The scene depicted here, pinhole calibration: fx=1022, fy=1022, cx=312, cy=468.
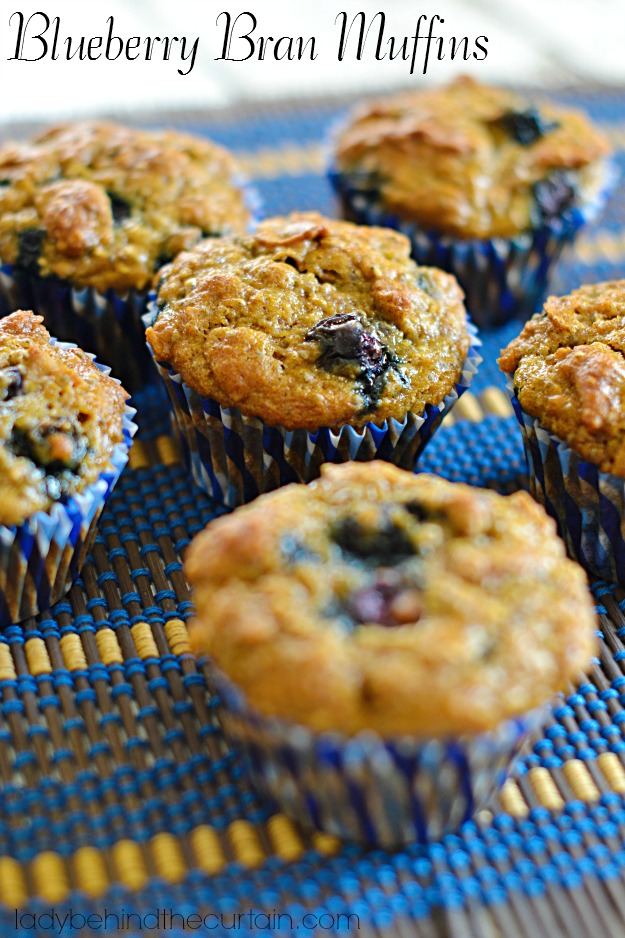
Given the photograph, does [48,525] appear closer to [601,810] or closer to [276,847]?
[276,847]

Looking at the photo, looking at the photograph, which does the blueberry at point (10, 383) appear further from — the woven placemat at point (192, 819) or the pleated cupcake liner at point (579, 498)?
the pleated cupcake liner at point (579, 498)

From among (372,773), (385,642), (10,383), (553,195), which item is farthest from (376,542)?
(553,195)

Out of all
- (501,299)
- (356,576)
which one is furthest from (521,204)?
(356,576)

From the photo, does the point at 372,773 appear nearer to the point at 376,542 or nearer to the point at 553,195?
the point at 376,542

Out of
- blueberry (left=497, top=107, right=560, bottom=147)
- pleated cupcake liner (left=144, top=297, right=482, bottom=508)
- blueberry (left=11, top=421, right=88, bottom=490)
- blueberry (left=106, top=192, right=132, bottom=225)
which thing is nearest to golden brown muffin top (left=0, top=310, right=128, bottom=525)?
blueberry (left=11, top=421, right=88, bottom=490)

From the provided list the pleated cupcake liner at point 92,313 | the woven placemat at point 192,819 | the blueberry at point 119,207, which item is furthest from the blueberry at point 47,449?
the blueberry at point 119,207
